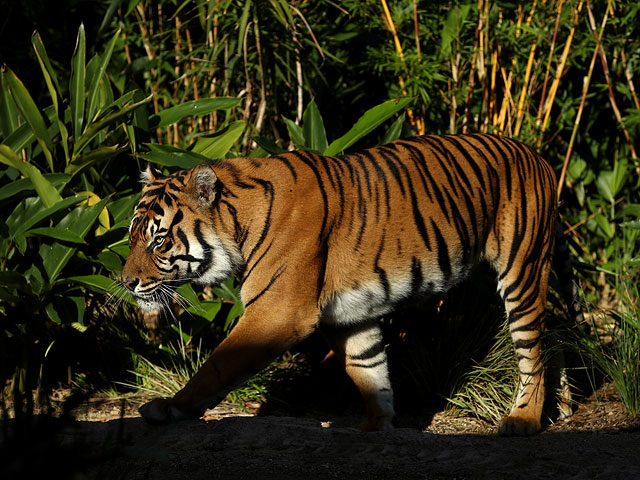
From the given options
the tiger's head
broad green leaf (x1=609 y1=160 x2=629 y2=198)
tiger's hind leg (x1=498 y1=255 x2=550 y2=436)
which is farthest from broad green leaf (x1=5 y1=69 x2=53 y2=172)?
broad green leaf (x1=609 y1=160 x2=629 y2=198)

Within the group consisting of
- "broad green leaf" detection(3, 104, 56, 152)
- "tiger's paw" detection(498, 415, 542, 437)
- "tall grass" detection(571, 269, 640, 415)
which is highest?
"broad green leaf" detection(3, 104, 56, 152)

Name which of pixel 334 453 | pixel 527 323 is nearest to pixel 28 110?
pixel 334 453

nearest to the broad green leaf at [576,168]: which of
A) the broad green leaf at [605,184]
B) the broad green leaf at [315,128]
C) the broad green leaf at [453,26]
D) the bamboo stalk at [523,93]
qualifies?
the broad green leaf at [605,184]

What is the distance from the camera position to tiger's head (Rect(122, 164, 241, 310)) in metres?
3.08

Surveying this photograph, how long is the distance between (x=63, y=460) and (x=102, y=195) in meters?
3.27

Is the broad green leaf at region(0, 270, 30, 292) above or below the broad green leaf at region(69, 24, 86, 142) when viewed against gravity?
below

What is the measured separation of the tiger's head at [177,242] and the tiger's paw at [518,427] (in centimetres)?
148

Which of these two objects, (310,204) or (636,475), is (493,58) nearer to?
(310,204)

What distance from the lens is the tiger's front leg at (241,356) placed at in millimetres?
2826

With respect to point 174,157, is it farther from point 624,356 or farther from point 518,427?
point 624,356

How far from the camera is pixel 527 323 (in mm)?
3754

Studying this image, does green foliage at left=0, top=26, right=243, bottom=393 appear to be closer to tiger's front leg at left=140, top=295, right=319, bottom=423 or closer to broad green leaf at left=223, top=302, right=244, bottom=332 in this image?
broad green leaf at left=223, top=302, right=244, bottom=332

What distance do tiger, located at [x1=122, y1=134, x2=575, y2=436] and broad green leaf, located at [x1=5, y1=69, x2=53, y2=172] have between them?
81 cm

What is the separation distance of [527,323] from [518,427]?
486mm
